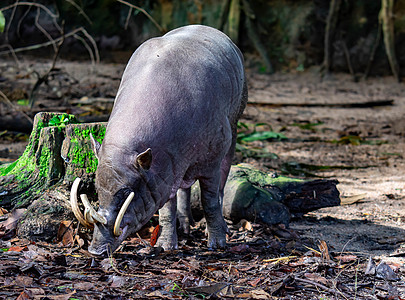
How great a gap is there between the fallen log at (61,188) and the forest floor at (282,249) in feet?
0.50

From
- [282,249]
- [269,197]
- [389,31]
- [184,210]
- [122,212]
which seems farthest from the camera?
[389,31]

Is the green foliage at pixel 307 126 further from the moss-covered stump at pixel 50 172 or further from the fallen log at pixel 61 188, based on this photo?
the moss-covered stump at pixel 50 172

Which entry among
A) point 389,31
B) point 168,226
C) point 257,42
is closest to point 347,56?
point 389,31

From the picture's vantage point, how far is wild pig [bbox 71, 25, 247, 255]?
3.45 m

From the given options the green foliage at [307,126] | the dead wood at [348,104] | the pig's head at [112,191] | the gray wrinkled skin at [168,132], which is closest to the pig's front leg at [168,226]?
the gray wrinkled skin at [168,132]

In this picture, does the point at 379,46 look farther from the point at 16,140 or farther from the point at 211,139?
the point at 211,139

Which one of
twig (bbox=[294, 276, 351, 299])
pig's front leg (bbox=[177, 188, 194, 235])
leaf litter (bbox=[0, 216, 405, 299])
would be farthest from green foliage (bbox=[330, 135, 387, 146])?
twig (bbox=[294, 276, 351, 299])

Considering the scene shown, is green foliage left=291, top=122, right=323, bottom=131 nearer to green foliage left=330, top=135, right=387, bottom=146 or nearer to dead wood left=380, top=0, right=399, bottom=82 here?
green foliage left=330, top=135, right=387, bottom=146

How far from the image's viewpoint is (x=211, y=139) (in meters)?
4.00

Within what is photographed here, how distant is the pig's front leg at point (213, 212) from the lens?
13.9 feet

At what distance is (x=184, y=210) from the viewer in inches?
186

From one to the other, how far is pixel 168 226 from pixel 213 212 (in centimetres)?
39

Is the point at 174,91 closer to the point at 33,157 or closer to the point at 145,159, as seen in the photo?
the point at 145,159

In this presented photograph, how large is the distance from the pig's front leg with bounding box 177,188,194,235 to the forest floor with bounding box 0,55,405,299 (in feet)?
0.36
